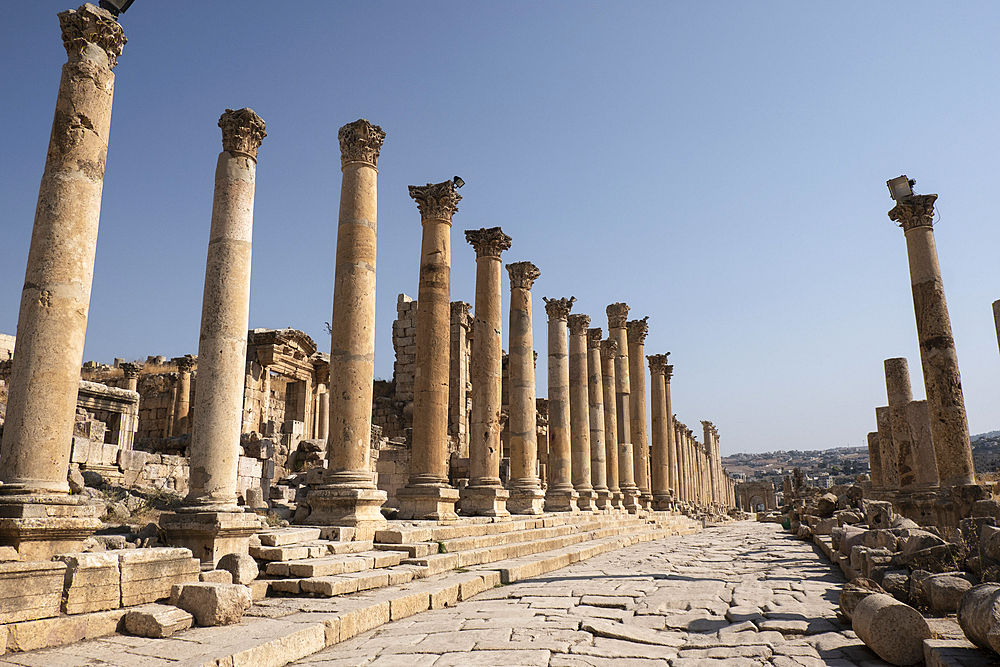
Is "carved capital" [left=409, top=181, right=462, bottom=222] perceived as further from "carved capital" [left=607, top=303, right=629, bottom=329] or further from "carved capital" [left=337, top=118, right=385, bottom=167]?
"carved capital" [left=607, top=303, right=629, bottom=329]

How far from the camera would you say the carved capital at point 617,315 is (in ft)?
101

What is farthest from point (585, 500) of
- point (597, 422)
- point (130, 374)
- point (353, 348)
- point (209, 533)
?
point (130, 374)

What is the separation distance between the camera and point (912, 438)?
2148cm

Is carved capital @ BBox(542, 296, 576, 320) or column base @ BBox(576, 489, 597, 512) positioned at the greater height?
carved capital @ BBox(542, 296, 576, 320)

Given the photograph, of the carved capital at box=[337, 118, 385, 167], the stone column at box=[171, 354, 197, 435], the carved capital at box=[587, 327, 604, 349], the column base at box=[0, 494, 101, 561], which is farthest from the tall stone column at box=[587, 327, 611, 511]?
the column base at box=[0, 494, 101, 561]

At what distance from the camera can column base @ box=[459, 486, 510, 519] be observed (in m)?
16.3

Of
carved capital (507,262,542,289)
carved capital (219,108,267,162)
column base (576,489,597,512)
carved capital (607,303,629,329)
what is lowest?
column base (576,489,597,512)

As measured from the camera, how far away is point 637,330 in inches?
1300

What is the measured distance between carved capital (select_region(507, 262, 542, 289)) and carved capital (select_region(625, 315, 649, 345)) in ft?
40.8

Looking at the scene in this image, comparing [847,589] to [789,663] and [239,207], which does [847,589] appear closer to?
[789,663]

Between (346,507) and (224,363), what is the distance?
11.3 ft

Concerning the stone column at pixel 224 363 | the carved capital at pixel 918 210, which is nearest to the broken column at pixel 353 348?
the stone column at pixel 224 363

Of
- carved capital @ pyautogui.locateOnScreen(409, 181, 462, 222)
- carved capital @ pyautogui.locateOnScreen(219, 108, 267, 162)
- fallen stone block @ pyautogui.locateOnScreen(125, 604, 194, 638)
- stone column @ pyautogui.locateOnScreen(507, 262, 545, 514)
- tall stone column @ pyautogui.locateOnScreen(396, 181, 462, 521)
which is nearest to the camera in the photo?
fallen stone block @ pyautogui.locateOnScreen(125, 604, 194, 638)

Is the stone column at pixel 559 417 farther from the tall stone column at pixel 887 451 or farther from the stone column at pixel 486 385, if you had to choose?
the tall stone column at pixel 887 451
